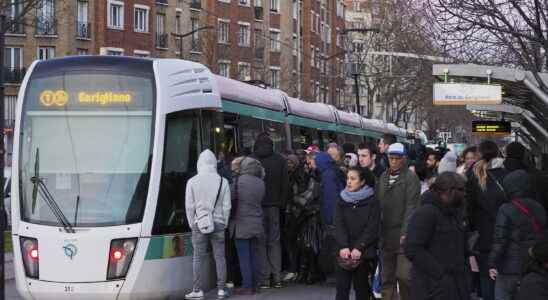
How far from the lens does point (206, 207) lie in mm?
11562

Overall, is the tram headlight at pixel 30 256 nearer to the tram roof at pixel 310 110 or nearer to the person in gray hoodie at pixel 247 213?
the person in gray hoodie at pixel 247 213

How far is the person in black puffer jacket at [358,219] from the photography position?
9.39 meters

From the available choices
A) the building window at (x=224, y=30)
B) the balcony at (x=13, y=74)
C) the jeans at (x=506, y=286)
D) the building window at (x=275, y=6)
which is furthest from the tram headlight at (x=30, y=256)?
the building window at (x=275, y=6)

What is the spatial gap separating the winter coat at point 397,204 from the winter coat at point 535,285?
3578 mm

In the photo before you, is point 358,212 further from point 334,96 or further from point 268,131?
point 334,96

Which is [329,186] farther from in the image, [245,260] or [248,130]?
[248,130]

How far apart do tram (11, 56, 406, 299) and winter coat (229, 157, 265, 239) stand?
1.94 feet

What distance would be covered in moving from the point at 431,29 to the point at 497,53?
1.75 metres

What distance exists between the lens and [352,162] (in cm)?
1381

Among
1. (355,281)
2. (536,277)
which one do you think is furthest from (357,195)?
(536,277)

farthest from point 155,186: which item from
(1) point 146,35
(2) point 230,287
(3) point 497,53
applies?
(1) point 146,35

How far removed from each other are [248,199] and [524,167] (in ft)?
12.6

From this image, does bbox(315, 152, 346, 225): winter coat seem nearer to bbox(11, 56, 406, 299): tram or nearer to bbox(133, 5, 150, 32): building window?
bbox(11, 56, 406, 299): tram

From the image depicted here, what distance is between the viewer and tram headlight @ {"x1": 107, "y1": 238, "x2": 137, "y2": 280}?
10844mm
